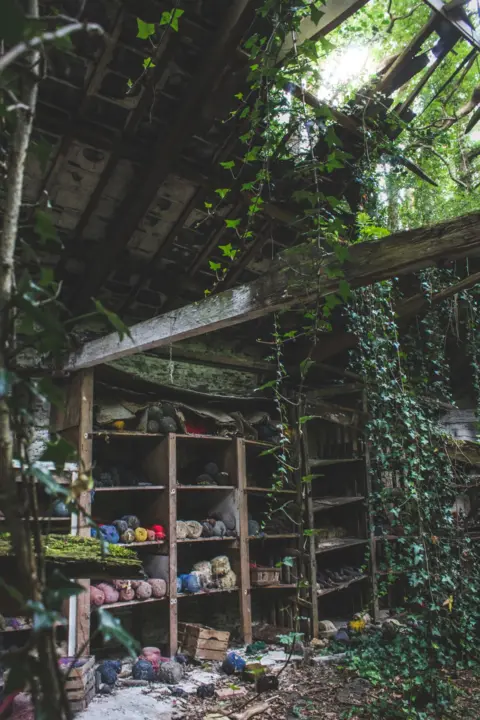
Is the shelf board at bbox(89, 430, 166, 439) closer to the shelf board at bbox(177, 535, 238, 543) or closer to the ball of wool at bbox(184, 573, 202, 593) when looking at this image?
the shelf board at bbox(177, 535, 238, 543)

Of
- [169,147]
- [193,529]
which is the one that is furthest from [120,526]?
[169,147]

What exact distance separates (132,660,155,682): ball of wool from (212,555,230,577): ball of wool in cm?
108

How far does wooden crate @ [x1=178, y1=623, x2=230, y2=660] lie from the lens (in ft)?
15.0

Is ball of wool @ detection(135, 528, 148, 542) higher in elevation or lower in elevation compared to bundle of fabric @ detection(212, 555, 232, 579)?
higher

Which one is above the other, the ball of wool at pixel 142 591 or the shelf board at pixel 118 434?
the shelf board at pixel 118 434

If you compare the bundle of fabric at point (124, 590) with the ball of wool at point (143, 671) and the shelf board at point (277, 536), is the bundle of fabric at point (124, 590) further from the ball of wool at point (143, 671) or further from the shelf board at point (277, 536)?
the shelf board at point (277, 536)

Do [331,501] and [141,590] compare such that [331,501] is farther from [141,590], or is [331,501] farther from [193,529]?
[141,590]

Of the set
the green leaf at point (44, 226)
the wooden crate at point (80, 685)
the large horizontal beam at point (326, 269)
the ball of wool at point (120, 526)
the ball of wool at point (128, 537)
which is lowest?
the wooden crate at point (80, 685)

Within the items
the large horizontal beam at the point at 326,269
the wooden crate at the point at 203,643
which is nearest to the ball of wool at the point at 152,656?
the wooden crate at the point at 203,643

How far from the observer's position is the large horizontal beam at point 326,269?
6.93 ft

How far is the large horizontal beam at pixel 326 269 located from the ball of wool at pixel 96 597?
7.50 feet

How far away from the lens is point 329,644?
5.09 m

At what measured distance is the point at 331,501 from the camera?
19.5ft

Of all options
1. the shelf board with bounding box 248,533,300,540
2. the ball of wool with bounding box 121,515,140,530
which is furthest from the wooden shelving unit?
the ball of wool with bounding box 121,515,140,530
